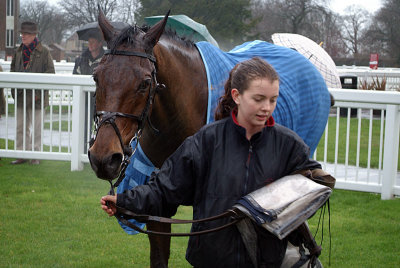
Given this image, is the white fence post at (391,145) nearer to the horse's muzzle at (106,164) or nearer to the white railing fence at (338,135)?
the white railing fence at (338,135)

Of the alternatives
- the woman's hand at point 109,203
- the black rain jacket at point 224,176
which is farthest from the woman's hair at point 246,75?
the woman's hand at point 109,203

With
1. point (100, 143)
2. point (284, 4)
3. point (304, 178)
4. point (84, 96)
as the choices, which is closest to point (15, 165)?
point (84, 96)

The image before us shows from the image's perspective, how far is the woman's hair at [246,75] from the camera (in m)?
2.40

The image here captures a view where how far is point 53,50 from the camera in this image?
68.1 metres

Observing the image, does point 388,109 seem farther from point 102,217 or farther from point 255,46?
point 102,217

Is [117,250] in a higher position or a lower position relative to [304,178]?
lower

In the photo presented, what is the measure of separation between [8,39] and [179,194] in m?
64.2

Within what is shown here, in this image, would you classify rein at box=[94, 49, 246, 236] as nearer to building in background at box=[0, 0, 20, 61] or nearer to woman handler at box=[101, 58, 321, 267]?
woman handler at box=[101, 58, 321, 267]

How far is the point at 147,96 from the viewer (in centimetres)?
292

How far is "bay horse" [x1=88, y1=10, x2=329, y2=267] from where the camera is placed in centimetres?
265

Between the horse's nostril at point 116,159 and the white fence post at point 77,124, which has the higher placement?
the horse's nostril at point 116,159

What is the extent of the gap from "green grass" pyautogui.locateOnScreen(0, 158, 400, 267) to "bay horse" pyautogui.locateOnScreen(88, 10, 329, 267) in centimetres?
139

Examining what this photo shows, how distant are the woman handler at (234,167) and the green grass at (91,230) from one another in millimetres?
2129

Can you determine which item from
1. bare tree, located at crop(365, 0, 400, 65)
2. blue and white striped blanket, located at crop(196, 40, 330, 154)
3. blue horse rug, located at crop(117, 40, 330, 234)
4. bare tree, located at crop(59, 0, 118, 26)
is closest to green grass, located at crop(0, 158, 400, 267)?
blue horse rug, located at crop(117, 40, 330, 234)
